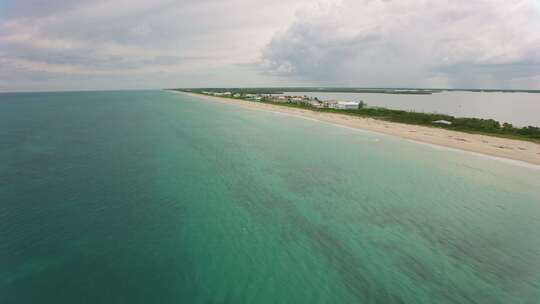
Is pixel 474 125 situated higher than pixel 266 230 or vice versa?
pixel 474 125

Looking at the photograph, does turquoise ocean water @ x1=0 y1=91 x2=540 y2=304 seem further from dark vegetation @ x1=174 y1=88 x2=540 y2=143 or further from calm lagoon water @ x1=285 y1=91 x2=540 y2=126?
calm lagoon water @ x1=285 y1=91 x2=540 y2=126

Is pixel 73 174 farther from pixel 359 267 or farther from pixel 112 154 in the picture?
pixel 359 267

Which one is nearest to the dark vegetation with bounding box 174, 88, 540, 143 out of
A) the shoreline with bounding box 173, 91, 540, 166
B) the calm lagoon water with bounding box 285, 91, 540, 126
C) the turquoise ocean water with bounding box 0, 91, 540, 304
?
the shoreline with bounding box 173, 91, 540, 166

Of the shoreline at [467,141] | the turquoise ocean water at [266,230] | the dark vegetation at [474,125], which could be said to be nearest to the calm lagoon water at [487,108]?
the dark vegetation at [474,125]

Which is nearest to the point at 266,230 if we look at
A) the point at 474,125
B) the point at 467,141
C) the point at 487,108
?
the point at 467,141

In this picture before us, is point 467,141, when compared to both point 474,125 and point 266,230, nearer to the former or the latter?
point 474,125

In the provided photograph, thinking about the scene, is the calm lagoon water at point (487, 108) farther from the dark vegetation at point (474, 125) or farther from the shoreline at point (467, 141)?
the shoreline at point (467, 141)

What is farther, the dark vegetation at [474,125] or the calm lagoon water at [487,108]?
the calm lagoon water at [487,108]

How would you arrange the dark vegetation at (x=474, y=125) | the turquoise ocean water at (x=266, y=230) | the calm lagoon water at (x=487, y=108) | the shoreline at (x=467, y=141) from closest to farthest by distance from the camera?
the turquoise ocean water at (x=266, y=230) < the shoreline at (x=467, y=141) < the dark vegetation at (x=474, y=125) < the calm lagoon water at (x=487, y=108)
